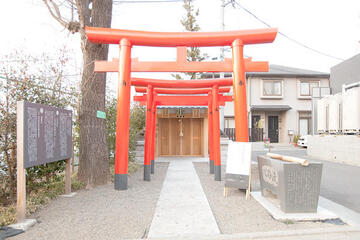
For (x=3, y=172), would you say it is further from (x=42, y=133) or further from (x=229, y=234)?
(x=229, y=234)

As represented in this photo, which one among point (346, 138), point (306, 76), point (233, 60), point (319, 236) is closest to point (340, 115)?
point (346, 138)

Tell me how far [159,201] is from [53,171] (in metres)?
2.49

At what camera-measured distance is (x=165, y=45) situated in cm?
612

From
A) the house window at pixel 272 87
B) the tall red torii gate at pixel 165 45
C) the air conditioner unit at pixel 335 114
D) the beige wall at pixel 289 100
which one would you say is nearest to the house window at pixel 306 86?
the beige wall at pixel 289 100

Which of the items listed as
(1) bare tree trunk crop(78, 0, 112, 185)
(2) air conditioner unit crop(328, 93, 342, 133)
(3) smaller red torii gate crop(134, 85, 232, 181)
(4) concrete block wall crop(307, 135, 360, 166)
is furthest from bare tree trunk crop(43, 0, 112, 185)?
(2) air conditioner unit crop(328, 93, 342, 133)

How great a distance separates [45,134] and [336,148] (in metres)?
11.7

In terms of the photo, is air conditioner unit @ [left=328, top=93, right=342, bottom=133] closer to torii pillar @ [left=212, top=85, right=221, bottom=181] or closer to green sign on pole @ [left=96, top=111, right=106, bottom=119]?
torii pillar @ [left=212, top=85, right=221, bottom=181]

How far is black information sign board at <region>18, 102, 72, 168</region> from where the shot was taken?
13.1 ft

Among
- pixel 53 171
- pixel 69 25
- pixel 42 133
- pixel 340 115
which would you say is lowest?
pixel 53 171

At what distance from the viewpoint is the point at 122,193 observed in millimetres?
5664

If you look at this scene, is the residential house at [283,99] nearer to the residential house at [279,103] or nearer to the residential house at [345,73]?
the residential house at [279,103]

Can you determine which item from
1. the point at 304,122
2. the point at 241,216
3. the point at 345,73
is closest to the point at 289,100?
the point at 304,122

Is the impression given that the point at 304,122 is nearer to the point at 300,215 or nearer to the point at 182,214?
the point at 300,215

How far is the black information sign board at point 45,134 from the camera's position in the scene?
3983mm
